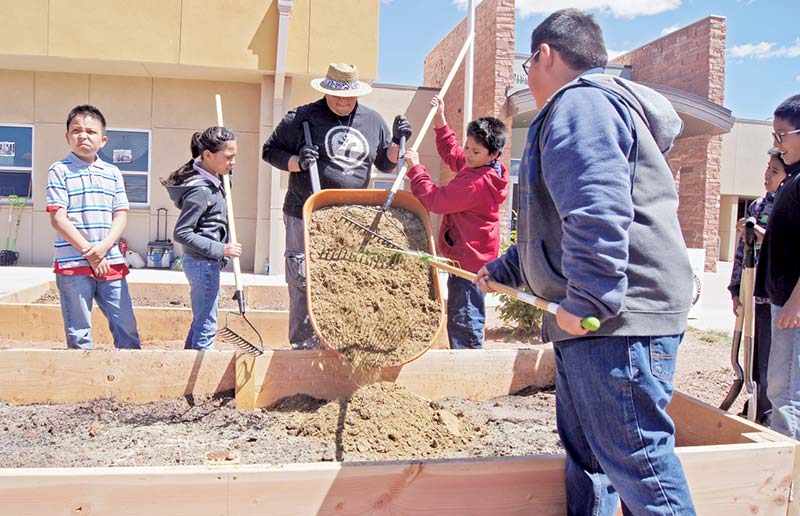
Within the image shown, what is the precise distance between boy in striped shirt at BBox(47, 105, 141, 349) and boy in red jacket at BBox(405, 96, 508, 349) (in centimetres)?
185

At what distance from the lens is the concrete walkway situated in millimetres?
7609

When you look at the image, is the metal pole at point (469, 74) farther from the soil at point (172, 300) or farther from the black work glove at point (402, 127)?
the black work glove at point (402, 127)

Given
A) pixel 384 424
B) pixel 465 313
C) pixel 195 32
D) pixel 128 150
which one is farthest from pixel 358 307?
pixel 128 150

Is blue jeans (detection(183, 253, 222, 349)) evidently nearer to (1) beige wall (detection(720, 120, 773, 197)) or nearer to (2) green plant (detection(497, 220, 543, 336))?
(2) green plant (detection(497, 220, 543, 336))

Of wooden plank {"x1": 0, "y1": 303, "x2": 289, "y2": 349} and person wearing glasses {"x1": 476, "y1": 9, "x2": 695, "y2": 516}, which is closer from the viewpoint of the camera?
person wearing glasses {"x1": 476, "y1": 9, "x2": 695, "y2": 516}

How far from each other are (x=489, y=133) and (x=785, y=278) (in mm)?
1823

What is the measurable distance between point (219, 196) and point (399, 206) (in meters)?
1.18

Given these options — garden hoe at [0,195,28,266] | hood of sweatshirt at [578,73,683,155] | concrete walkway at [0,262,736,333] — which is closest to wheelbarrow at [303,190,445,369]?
hood of sweatshirt at [578,73,683,155]

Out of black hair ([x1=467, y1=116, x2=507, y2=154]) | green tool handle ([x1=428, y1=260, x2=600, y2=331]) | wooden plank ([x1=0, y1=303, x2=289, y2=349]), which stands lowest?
wooden plank ([x1=0, y1=303, x2=289, y2=349])

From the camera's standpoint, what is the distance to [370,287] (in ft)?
11.3

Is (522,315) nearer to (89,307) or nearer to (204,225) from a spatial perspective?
(204,225)

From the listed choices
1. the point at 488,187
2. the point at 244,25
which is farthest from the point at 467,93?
the point at 488,187

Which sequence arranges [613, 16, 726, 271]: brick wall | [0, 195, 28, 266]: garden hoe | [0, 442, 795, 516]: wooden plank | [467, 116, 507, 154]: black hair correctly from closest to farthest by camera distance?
[0, 442, 795, 516]: wooden plank → [467, 116, 507, 154]: black hair → [0, 195, 28, 266]: garden hoe → [613, 16, 726, 271]: brick wall

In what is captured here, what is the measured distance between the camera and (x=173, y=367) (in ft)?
10.7
